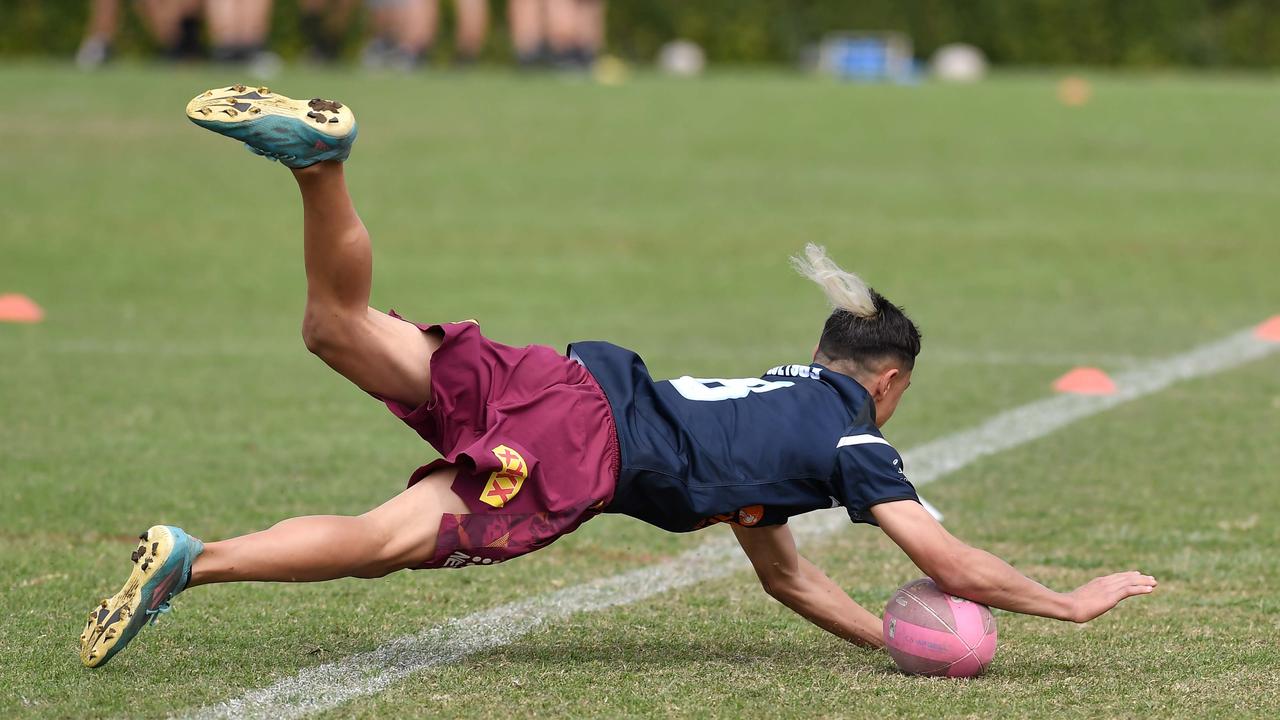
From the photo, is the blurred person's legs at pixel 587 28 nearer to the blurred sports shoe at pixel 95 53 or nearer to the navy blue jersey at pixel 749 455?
the blurred sports shoe at pixel 95 53

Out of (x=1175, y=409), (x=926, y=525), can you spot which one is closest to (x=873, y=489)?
(x=926, y=525)

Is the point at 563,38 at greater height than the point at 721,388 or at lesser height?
lesser

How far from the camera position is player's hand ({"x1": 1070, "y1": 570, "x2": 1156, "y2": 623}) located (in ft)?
15.0

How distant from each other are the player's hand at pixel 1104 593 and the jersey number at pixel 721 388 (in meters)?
0.93

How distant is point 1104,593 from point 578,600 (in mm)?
1638

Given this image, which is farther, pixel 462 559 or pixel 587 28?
pixel 587 28

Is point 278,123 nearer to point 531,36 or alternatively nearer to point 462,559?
point 462,559

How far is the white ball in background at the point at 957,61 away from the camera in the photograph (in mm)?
26188

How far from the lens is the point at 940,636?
15.1ft

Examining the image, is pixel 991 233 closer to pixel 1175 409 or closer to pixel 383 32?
pixel 1175 409

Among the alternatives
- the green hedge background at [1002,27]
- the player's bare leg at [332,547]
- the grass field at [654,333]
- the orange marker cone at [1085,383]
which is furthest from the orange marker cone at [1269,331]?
the green hedge background at [1002,27]

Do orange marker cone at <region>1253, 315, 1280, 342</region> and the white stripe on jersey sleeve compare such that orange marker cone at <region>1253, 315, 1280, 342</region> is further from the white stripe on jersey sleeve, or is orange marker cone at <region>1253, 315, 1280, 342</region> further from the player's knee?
the player's knee

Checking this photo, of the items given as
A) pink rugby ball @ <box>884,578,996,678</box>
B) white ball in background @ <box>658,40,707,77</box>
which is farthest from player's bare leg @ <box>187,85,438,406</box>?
white ball in background @ <box>658,40,707,77</box>

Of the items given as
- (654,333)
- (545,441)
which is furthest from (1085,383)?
(545,441)
